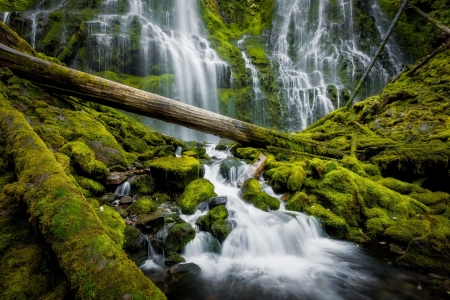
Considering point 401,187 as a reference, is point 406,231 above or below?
below

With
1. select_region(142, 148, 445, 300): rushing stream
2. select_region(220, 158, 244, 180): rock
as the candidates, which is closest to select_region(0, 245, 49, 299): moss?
select_region(142, 148, 445, 300): rushing stream

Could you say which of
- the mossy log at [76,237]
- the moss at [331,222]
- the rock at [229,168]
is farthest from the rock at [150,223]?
the moss at [331,222]

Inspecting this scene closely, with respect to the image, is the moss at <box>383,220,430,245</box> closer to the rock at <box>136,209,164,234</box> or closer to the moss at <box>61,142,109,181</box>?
the rock at <box>136,209,164,234</box>

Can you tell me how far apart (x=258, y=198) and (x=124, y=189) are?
2.86 m

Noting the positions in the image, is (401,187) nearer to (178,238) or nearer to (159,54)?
(178,238)

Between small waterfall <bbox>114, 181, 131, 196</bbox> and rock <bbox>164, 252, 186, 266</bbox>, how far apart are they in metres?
1.72

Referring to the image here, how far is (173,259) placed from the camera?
3.71 metres

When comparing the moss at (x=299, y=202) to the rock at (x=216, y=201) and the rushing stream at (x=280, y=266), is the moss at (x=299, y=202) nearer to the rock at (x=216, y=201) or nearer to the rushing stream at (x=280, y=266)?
the rushing stream at (x=280, y=266)

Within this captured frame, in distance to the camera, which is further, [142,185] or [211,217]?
[142,185]

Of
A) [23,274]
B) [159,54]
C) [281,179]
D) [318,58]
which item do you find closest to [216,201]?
[281,179]

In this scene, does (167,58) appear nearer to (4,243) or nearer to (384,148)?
(384,148)

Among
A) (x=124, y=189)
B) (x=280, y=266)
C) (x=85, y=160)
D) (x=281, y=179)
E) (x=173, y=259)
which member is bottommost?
(x=280, y=266)

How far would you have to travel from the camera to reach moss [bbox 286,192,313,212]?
5.26 meters

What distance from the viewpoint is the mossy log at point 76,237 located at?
152 cm
